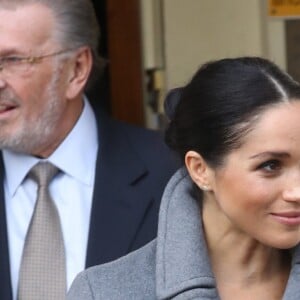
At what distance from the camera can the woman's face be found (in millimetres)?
2039

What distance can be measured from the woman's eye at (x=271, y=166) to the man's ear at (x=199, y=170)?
0.41 feet

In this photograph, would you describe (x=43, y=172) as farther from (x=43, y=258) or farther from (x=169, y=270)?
(x=169, y=270)

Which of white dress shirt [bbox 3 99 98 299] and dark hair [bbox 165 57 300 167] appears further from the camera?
white dress shirt [bbox 3 99 98 299]

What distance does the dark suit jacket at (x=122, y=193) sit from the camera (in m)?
2.76

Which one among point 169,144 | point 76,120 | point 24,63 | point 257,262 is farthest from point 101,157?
point 257,262

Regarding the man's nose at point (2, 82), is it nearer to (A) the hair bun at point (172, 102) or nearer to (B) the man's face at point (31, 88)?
(B) the man's face at point (31, 88)

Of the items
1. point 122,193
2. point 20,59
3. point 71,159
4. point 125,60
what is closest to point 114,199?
point 122,193

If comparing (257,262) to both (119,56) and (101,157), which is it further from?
(119,56)

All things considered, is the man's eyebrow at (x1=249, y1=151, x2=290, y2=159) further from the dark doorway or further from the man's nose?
the dark doorway

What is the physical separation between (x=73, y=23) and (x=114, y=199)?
19.0 inches

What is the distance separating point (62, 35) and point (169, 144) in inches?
30.3

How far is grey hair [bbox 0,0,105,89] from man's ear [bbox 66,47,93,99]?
2 centimetres

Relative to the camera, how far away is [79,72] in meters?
2.98

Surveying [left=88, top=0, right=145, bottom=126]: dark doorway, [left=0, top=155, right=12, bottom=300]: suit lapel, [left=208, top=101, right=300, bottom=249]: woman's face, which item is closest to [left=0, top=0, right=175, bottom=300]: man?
[left=0, top=155, right=12, bottom=300]: suit lapel
